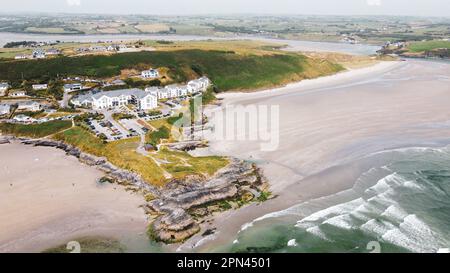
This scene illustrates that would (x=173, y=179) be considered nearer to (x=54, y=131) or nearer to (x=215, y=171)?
(x=215, y=171)

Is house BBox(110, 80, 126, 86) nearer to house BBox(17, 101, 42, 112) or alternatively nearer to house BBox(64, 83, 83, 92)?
house BBox(64, 83, 83, 92)

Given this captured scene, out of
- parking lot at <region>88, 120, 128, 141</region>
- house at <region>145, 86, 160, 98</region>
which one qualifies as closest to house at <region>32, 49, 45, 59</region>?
house at <region>145, 86, 160, 98</region>

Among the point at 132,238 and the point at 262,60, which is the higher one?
the point at 262,60

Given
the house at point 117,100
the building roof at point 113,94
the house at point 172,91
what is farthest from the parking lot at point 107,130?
the house at point 172,91

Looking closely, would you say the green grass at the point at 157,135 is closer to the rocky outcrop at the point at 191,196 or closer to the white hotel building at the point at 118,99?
the rocky outcrop at the point at 191,196

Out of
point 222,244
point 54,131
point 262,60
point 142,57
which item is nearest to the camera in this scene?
point 222,244

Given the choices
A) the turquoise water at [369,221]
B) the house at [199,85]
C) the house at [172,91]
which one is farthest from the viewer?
the house at [199,85]
